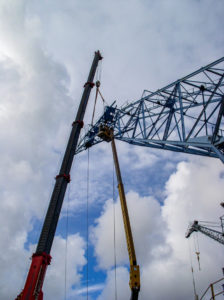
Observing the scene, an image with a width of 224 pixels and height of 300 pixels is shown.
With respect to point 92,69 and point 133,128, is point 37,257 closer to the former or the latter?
point 133,128

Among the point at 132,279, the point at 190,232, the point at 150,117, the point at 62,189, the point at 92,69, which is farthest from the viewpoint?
the point at 190,232

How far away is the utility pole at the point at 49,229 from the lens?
30.6 feet

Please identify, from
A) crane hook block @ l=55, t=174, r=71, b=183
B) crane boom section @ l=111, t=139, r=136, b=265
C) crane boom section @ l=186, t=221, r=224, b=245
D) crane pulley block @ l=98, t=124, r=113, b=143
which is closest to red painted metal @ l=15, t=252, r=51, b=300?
crane boom section @ l=111, t=139, r=136, b=265

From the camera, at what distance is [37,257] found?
33.2 ft

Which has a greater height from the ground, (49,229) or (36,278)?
(49,229)

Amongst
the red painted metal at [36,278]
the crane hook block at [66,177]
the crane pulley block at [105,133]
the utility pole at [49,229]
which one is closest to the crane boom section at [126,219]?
the crane hook block at [66,177]

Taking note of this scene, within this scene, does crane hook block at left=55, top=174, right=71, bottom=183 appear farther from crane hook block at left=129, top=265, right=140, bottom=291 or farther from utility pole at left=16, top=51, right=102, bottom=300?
crane hook block at left=129, top=265, right=140, bottom=291

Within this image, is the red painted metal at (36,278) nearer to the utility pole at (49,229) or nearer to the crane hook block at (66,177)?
the utility pole at (49,229)

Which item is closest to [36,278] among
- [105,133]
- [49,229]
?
[49,229]

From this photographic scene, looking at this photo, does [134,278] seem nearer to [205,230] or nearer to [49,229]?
[49,229]

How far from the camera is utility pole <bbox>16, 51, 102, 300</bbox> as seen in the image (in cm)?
933

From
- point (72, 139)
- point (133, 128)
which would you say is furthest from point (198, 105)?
point (72, 139)

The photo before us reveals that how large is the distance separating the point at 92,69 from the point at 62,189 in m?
12.8

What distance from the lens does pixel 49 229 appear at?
11016mm
